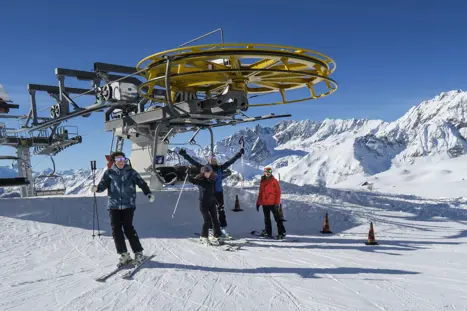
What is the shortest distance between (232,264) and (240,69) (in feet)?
12.3

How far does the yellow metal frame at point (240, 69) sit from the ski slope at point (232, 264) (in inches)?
138

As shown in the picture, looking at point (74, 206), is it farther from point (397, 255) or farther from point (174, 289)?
point (397, 255)

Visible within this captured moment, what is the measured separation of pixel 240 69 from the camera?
26.5 feet

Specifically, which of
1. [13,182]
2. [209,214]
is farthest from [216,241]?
[13,182]

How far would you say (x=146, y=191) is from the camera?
23.2ft

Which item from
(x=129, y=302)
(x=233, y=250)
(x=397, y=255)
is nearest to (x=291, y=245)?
(x=233, y=250)

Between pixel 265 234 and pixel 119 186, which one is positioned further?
pixel 265 234

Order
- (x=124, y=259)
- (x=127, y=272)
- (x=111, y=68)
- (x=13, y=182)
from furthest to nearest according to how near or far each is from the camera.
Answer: (x=13, y=182)
(x=111, y=68)
(x=124, y=259)
(x=127, y=272)

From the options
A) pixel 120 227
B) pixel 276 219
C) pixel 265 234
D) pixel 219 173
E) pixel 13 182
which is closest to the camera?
pixel 120 227

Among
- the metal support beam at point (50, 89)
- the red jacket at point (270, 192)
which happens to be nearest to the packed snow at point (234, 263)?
the red jacket at point (270, 192)

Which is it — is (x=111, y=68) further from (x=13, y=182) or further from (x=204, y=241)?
(x=204, y=241)

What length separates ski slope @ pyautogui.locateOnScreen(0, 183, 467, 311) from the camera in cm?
520

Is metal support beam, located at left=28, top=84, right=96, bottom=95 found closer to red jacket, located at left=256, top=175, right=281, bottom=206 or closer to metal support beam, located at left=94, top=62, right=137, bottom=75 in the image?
metal support beam, located at left=94, top=62, right=137, bottom=75

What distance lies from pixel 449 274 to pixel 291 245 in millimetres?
3427
